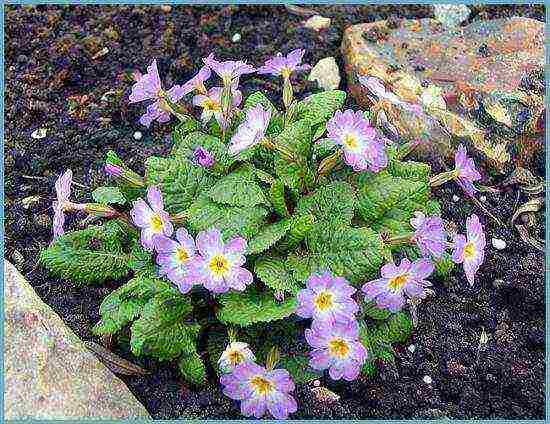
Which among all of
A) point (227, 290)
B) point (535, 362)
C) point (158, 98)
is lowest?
point (535, 362)

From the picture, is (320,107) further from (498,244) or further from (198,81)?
(498,244)

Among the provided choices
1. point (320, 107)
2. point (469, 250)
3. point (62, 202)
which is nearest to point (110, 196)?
point (62, 202)

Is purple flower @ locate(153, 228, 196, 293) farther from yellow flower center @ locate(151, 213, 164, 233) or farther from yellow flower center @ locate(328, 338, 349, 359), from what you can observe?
yellow flower center @ locate(328, 338, 349, 359)

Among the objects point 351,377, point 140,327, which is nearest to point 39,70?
point 140,327

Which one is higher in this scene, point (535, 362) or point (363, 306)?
point (363, 306)

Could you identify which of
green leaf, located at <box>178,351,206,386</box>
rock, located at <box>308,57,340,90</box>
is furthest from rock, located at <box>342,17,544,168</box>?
green leaf, located at <box>178,351,206,386</box>

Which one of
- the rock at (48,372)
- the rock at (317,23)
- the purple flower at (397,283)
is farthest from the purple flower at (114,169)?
the rock at (317,23)

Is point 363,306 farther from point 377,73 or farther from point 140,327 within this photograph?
point 377,73
